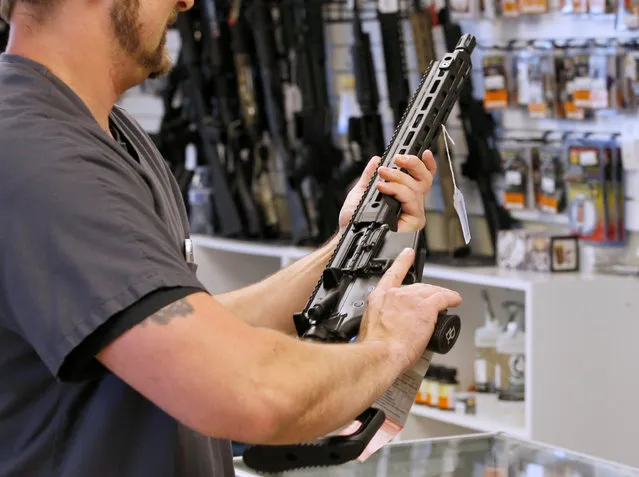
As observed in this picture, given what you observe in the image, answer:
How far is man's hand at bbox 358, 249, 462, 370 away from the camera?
4.70 ft

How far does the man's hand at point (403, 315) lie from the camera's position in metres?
1.43

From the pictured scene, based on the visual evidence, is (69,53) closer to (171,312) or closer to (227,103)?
(171,312)

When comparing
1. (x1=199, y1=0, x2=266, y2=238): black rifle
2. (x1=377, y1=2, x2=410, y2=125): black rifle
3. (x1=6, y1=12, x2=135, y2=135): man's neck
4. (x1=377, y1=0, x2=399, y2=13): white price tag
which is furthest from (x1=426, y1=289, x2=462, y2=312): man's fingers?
(x1=199, y1=0, x2=266, y2=238): black rifle

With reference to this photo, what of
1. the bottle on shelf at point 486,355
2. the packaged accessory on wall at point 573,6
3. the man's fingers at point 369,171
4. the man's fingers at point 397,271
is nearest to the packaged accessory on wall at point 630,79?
the packaged accessory on wall at point 573,6

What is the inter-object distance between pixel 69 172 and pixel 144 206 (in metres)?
0.09

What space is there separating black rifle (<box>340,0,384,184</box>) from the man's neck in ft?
10.1

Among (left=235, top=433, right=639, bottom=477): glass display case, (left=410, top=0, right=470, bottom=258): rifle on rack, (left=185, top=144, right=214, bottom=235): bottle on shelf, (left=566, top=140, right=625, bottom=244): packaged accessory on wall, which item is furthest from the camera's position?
(left=185, top=144, right=214, bottom=235): bottle on shelf

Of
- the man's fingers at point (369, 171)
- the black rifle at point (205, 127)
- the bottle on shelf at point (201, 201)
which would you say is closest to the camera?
the man's fingers at point (369, 171)

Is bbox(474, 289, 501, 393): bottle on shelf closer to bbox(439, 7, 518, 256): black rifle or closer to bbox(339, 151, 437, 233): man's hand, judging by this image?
bbox(439, 7, 518, 256): black rifle

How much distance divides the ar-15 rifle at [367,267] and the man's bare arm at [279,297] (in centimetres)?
16

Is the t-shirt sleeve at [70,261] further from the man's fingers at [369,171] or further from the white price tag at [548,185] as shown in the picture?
the white price tag at [548,185]

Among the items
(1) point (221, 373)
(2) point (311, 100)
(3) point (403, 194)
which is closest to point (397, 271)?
(3) point (403, 194)

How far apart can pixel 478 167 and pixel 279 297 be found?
2.43 meters

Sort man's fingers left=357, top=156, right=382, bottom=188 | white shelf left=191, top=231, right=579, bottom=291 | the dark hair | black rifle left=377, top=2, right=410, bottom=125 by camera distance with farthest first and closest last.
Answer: black rifle left=377, top=2, right=410, bottom=125 → white shelf left=191, top=231, right=579, bottom=291 → man's fingers left=357, top=156, right=382, bottom=188 → the dark hair
